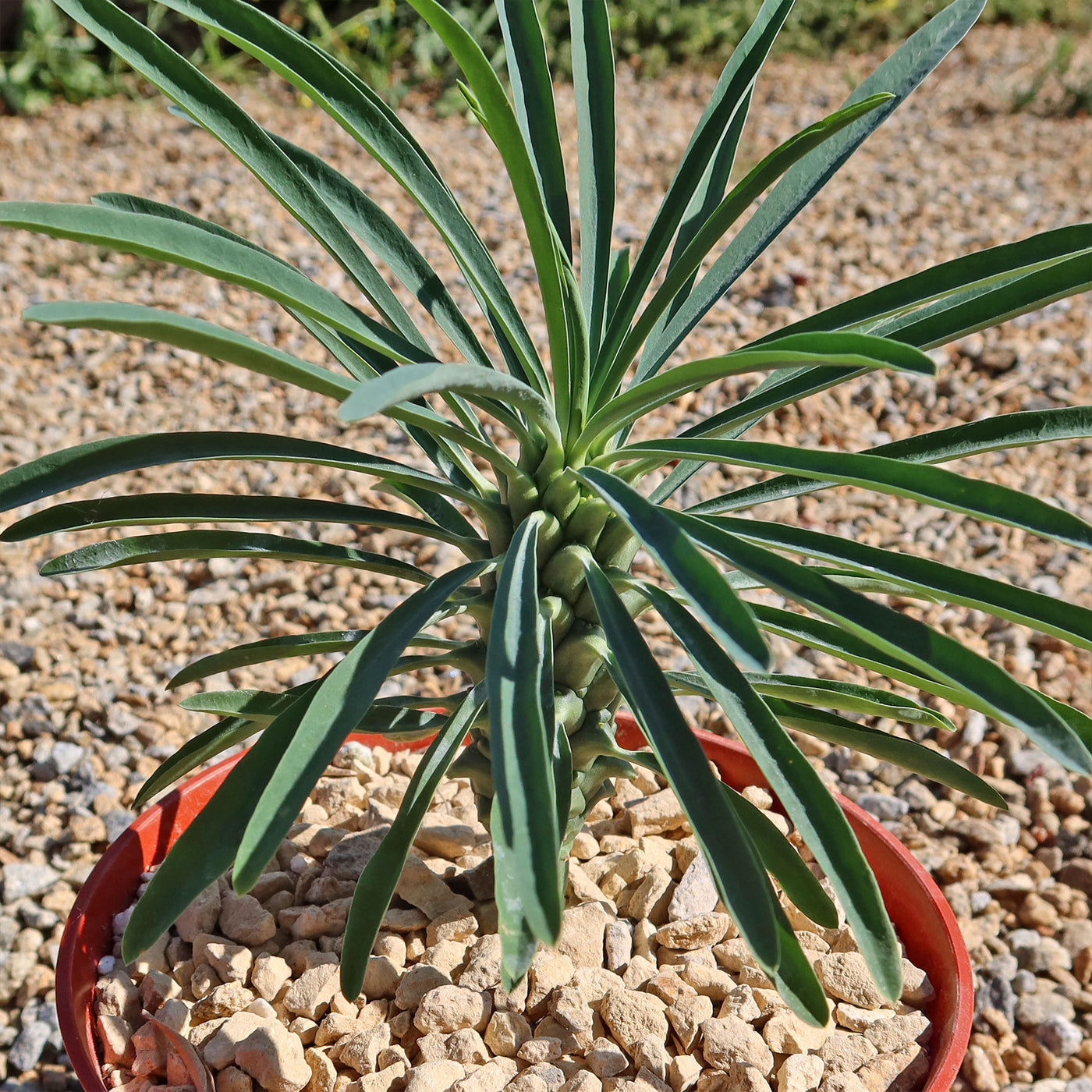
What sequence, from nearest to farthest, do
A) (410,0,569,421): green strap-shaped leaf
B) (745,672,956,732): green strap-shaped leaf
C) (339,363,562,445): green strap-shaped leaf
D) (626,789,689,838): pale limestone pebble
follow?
(339,363,562,445): green strap-shaped leaf, (410,0,569,421): green strap-shaped leaf, (745,672,956,732): green strap-shaped leaf, (626,789,689,838): pale limestone pebble

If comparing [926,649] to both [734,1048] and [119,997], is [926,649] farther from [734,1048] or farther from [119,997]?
[119,997]

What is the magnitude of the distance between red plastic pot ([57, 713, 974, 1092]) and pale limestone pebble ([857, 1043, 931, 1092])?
18mm

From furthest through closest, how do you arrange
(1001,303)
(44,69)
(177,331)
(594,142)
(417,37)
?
(417,37), (44,69), (594,142), (1001,303), (177,331)

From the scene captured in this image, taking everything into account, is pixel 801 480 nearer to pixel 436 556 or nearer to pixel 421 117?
pixel 436 556

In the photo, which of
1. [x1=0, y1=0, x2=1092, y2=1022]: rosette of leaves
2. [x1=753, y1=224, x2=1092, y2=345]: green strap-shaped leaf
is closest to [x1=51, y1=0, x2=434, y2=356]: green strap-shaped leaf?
[x1=0, y1=0, x2=1092, y2=1022]: rosette of leaves

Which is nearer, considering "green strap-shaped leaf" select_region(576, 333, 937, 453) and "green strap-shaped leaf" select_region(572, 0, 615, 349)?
"green strap-shaped leaf" select_region(576, 333, 937, 453)

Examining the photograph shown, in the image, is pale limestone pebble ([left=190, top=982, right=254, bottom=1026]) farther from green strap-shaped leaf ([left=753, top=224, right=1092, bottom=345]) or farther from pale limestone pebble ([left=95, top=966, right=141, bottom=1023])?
green strap-shaped leaf ([left=753, top=224, right=1092, bottom=345])

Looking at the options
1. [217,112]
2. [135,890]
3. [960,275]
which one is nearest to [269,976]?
[135,890]

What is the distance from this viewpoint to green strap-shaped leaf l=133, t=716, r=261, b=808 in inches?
39.7

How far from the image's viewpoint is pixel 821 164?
2.96 ft

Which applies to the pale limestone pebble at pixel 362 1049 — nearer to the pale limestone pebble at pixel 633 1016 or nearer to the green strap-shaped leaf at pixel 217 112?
the pale limestone pebble at pixel 633 1016

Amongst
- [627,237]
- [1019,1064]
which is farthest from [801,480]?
[627,237]

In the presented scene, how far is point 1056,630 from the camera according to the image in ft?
2.40

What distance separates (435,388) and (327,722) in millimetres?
242
